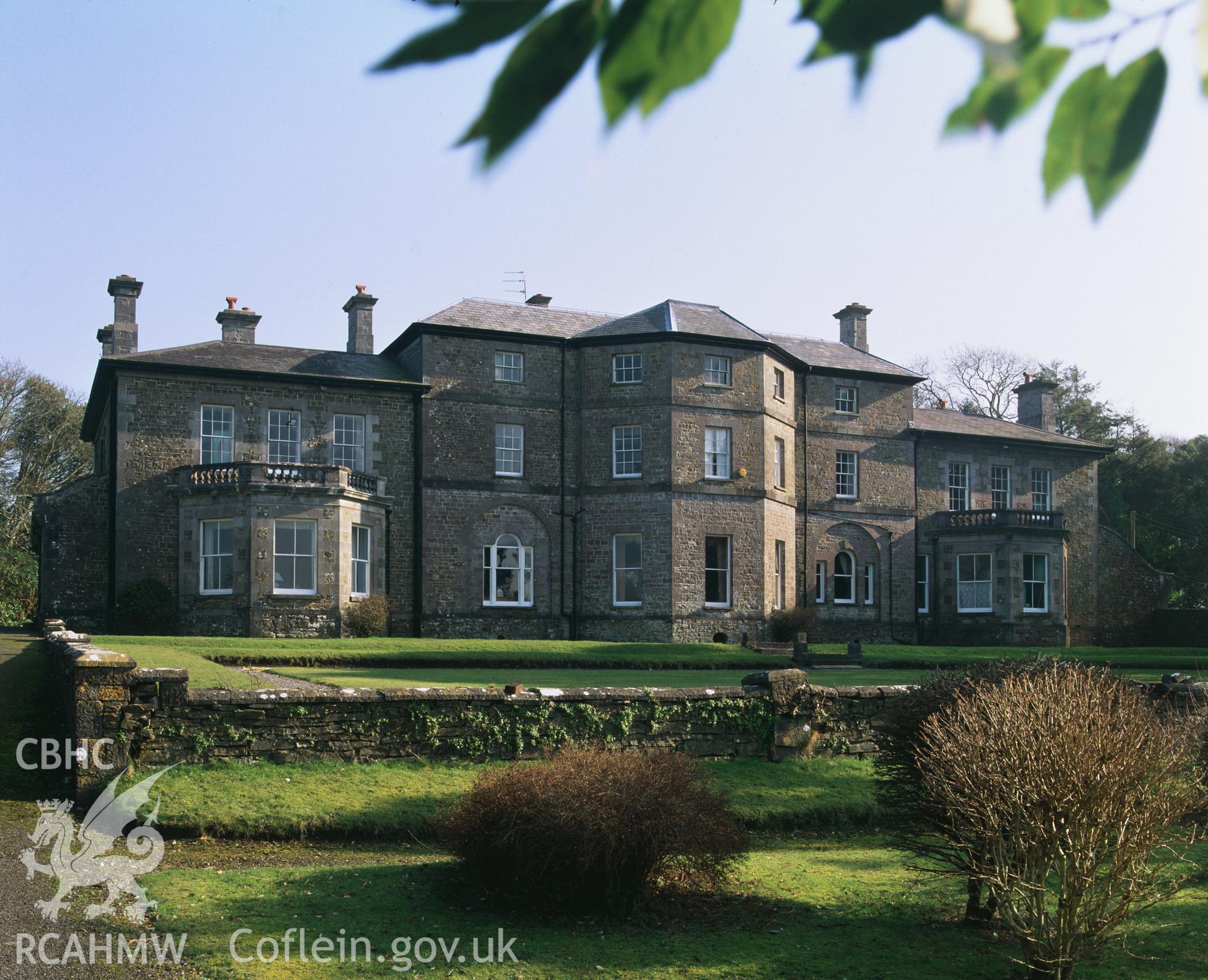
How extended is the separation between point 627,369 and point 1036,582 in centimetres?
1570

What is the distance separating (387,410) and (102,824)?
21550 millimetres

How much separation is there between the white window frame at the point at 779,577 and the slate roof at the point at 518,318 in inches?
344

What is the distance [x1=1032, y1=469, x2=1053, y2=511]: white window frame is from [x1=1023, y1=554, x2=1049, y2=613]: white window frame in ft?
10.7

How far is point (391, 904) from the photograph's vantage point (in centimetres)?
872

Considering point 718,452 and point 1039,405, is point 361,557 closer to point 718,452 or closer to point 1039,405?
point 718,452

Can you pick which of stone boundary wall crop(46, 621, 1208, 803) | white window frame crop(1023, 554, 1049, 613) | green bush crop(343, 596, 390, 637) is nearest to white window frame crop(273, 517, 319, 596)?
green bush crop(343, 596, 390, 637)

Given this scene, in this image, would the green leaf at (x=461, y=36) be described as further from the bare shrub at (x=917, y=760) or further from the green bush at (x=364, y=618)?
the green bush at (x=364, y=618)

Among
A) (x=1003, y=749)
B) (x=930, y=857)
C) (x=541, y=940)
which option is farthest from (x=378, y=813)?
(x=1003, y=749)

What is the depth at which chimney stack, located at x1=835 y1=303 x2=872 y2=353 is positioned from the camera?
132 ft

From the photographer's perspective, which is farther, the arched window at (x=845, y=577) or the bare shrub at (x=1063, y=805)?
the arched window at (x=845, y=577)

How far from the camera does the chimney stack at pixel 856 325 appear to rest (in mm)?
40156

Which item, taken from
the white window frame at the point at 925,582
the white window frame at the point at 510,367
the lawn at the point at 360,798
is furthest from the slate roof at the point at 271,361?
the lawn at the point at 360,798

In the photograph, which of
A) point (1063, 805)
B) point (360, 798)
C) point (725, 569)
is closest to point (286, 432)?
point (725, 569)

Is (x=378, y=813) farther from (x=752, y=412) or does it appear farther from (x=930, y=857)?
(x=752, y=412)
